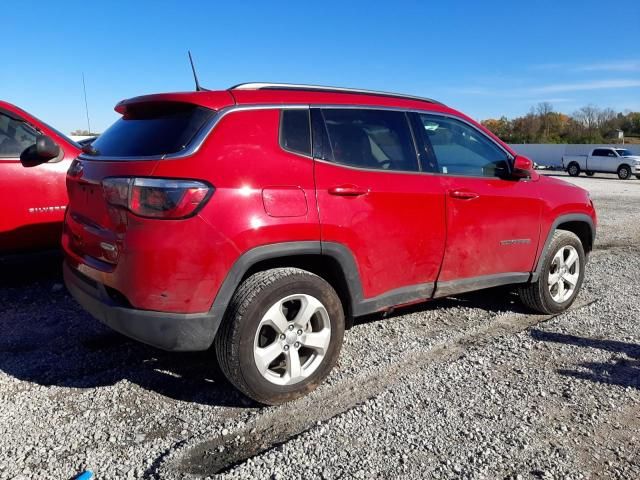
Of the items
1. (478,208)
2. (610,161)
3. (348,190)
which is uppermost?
(348,190)

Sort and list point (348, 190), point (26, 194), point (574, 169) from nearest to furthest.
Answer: point (348, 190)
point (26, 194)
point (574, 169)

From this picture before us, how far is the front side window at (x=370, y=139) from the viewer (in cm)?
342

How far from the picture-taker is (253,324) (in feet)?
9.73

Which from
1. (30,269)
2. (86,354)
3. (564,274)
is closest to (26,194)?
(30,269)

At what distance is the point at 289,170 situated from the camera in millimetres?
3094

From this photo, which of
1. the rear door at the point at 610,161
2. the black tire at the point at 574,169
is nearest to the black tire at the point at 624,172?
the rear door at the point at 610,161

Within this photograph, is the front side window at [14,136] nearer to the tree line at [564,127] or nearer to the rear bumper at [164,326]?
the rear bumper at [164,326]

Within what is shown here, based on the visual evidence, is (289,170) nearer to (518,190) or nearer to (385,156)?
(385,156)

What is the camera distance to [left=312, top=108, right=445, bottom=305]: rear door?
3.28 meters

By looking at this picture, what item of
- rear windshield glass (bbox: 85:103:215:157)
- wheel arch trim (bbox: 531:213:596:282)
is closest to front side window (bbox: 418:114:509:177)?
wheel arch trim (bbox: 531:213:596:282)

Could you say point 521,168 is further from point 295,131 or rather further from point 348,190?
point 295,131

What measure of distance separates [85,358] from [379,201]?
2379mm

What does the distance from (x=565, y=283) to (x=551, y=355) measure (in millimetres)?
1284

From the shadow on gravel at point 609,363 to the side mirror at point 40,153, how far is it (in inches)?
176
